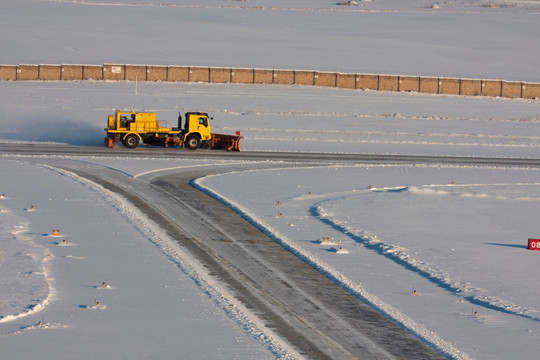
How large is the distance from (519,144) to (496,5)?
113 metres

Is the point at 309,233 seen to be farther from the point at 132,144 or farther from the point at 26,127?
the point at 26,127

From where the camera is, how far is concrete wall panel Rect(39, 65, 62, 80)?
8150 cm

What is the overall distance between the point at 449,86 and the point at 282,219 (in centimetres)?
5877

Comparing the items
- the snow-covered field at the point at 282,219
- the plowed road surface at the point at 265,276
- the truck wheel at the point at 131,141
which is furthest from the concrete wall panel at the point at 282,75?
the plowed road surface at the point at 265,276

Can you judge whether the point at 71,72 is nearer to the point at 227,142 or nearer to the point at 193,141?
the point at 193,141

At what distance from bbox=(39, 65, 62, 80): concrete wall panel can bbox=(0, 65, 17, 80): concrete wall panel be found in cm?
236

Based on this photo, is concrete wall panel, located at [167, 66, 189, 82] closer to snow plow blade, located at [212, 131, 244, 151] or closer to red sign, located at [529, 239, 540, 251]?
snow plow blade, located at [212, 131, 244, 151]

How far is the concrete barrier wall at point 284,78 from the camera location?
271 feet

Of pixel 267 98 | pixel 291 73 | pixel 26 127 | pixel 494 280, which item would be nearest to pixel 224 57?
pixel 291 73

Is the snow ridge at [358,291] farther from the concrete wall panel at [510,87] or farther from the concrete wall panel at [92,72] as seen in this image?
the concrete wall panel at [510,87]

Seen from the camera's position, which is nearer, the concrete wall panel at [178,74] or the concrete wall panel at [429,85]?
the concrete wall panel at [178,74]

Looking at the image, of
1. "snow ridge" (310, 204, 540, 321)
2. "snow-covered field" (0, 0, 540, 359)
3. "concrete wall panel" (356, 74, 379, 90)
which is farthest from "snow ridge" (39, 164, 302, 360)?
"concrete wall panel" (356, 74, 379, 90)

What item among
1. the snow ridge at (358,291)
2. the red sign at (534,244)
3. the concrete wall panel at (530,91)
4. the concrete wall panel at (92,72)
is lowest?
the snow ridge at (358,291)

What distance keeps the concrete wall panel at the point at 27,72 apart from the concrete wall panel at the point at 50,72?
437 millimetres
